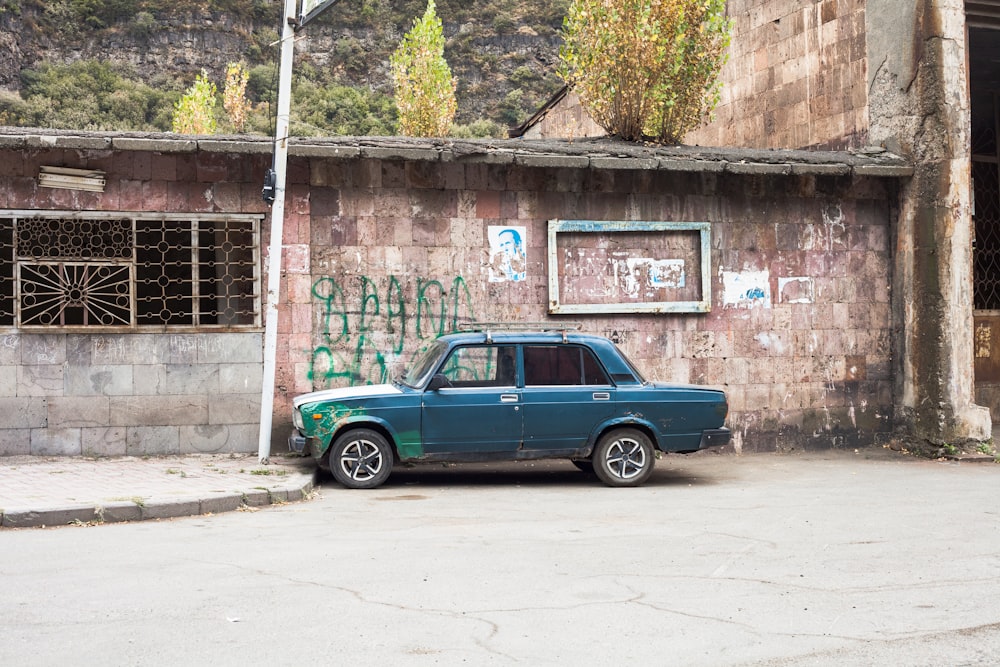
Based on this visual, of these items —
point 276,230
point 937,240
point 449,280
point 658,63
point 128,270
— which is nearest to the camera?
point 276,230

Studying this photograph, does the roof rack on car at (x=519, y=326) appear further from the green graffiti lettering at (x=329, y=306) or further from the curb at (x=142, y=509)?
the curb at (x=142, y=509)

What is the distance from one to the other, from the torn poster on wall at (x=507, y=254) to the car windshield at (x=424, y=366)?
2102mm

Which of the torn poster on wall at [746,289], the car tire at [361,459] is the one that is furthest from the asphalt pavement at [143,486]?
the torn poster on wall at [746,289]

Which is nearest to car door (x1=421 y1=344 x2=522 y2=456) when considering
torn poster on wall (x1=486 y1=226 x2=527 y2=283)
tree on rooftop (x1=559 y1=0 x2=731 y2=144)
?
torn poster on wall (x1=486 y1=226 x2=527 y2=283)

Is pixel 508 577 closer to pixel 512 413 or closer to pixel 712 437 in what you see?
pixel 512 413

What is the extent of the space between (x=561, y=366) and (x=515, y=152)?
3.25 m

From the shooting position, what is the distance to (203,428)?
1234cm

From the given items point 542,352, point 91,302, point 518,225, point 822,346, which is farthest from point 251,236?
point 822,346

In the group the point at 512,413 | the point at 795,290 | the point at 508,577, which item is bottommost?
the point at 508,577

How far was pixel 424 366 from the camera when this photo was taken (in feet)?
36.1

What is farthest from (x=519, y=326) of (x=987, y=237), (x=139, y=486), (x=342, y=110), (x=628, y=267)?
(x=342, y=110)

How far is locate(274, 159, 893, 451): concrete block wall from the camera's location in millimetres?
12680

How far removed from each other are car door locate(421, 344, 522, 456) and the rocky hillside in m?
78.2

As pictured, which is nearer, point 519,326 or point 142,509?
point 142,509
